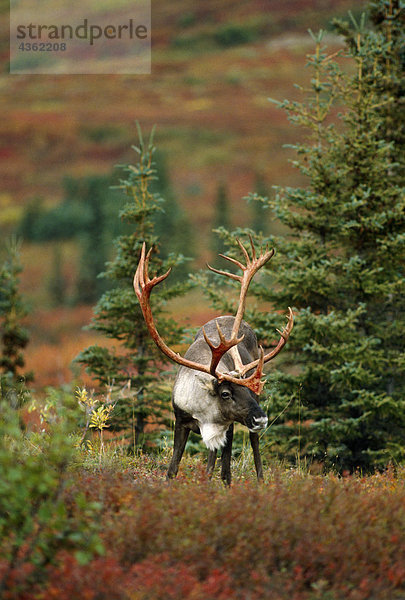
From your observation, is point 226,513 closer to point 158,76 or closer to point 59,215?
point 59,215

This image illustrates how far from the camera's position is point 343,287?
12766 mm

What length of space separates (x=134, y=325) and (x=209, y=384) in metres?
6.31

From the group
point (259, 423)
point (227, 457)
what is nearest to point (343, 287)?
point (227, 457)

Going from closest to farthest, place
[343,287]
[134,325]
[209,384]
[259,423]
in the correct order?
1. [259,423]
2. [209,384]
3. [343,287]
4. [134,325]

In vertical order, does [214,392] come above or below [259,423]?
above

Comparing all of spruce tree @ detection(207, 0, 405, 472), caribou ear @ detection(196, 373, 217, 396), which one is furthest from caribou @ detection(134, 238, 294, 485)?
spruce tree @ detection(207, 0, 405, 472)

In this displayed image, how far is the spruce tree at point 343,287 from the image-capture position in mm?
11961

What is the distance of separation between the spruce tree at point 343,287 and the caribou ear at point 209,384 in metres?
4.44

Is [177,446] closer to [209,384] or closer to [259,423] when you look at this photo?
[209,384]

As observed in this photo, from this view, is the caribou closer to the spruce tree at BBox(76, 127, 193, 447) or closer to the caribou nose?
the caribou nose

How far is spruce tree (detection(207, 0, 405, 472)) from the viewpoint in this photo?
12.0 metres

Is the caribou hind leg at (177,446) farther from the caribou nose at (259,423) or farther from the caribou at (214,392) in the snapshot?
the caribou nose at (259,423)

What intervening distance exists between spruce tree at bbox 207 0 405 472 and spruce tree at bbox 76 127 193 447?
2.08 metres

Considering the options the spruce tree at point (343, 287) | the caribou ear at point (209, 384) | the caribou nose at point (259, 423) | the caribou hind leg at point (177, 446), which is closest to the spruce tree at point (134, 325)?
the spruce tree at point (343, 287)
